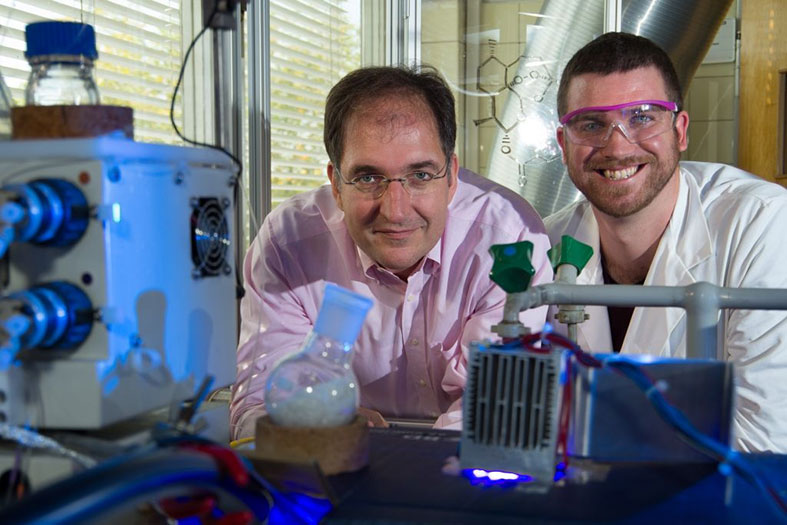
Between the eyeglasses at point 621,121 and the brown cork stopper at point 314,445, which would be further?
the eyeglasses at point 621,121

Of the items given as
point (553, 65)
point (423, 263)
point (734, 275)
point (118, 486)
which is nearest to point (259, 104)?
point (423, 263)

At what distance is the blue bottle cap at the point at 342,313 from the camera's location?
79 centimetres

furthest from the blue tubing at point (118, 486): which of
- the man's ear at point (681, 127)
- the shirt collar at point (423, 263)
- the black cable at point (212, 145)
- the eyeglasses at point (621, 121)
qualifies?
the man's ear at point (681, 127)

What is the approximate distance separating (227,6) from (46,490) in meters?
0.51

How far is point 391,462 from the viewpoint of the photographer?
820mm

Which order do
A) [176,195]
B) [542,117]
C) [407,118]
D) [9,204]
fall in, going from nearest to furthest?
1. [9,204]
2. [176,195]
3. [407,118]
4. [542,117]

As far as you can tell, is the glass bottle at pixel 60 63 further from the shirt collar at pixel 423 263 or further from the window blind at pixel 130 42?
the shirt collar at pixel 423 263

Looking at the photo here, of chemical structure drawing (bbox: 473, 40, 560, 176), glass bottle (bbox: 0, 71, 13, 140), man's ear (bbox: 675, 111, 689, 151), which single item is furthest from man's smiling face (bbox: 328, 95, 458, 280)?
chemical structure drawing (bbox: 473, 40, 560, 176)

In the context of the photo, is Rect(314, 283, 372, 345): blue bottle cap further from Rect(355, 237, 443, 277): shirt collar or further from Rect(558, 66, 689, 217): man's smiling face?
Rect(558, 66, 689, 217): man's smiling face

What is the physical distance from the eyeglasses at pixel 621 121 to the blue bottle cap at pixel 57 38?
47.3 inches

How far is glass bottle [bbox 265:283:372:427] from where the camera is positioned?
0.77 metres

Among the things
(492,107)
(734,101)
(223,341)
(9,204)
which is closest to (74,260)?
(9,204)

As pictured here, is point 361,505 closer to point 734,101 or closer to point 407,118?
point 407,118

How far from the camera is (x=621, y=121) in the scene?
5.94 ft
